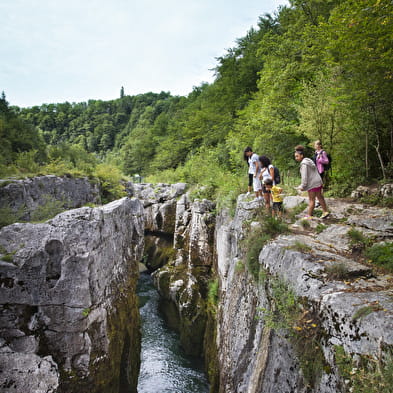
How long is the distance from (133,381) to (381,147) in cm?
1123

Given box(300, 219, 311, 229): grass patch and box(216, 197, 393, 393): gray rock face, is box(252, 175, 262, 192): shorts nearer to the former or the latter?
box(300, 219, 311, 229): grass patch

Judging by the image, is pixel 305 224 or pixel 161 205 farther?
pixel 161 205

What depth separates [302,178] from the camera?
5.50 metres

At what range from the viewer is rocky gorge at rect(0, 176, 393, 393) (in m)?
2.64

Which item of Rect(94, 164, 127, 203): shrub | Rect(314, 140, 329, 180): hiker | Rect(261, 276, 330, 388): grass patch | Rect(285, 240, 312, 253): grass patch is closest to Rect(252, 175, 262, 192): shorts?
Rect(314, 140, 329, 180): hiker

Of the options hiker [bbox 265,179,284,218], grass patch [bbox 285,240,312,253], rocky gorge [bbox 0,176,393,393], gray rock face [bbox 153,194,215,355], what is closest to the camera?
rocky gorge [bbox 0,176,393,393]

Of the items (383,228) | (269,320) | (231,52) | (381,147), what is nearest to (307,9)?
(381,147)

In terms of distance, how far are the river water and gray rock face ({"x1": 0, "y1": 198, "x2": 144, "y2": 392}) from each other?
361 centimetres

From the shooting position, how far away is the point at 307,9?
12.6 metres

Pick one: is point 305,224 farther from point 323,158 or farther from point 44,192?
point 44,192

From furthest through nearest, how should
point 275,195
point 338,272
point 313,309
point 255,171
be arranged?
point 255,171 < point 275,195 < point 338,272 < point 313,309

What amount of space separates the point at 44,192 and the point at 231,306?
8.84 m

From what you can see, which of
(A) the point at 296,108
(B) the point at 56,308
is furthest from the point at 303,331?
(A) the point at 296,108

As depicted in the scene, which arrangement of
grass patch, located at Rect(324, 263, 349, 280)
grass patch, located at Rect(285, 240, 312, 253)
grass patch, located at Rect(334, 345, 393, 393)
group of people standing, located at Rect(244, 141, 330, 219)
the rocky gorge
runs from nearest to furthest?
grass patch, located at Rect(334, 345, 393, 393) → the rocky gorge → grass patch, located at Rect(324, 263, 349, 280) → grass patch, located at Rect(285, 240, 312, 253) → group of people standing, located at Rect(244, 141, 330, 219)
